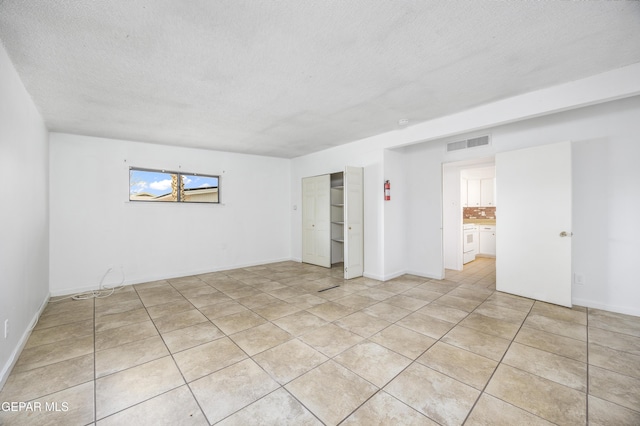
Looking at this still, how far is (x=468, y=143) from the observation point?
176 inches

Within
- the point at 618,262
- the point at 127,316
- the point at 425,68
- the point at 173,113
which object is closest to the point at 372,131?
the point at 425,68

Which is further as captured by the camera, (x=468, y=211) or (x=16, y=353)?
(x=468, y=211)

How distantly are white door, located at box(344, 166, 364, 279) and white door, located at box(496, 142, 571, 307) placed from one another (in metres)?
2.24

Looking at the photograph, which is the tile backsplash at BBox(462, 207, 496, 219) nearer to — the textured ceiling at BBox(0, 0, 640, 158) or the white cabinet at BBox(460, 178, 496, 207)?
the white cabinet at BBox(460, 178, 496, 207)

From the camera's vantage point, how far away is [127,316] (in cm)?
331

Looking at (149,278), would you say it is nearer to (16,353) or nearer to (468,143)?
(16,353)

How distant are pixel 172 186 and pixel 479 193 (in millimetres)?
7949

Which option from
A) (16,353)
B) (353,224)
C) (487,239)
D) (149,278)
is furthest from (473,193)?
(16,353)

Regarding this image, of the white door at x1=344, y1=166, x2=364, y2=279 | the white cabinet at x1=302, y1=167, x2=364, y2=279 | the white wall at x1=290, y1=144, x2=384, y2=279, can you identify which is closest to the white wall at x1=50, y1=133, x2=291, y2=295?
the white cabinet at x1=302, y1=167, x2=364, y2=279

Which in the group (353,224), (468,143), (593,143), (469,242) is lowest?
(469,242)

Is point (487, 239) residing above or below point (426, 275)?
above

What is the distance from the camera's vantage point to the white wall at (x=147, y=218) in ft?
14.1

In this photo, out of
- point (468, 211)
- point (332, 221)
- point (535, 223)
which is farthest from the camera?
point (468, 211)

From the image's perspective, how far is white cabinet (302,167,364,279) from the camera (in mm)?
4898
